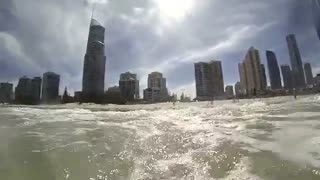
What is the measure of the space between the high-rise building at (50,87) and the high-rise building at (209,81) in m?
12.7

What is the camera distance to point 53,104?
15.6m

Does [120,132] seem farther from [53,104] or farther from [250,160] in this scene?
[53,104]

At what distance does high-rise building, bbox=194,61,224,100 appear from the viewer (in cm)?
2345


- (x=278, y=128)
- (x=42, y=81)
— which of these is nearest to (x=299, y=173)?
(x=278, y=128)

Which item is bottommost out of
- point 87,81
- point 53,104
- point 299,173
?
point 299,173

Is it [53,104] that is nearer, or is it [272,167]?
[272,167]

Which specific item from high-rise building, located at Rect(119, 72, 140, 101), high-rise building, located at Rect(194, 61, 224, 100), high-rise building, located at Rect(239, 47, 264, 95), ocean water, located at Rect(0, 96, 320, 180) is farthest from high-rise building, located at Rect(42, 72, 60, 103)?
high-rise building, located at Rect(194, 61, 224, 100)

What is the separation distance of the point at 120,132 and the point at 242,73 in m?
10.7

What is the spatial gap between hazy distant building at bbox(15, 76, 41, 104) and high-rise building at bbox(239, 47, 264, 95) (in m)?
10.3

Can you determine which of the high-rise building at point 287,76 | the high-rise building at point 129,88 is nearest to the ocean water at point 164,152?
the high-rise building at point 287,76

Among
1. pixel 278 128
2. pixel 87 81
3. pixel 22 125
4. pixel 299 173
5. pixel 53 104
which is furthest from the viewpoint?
pixel 87 81

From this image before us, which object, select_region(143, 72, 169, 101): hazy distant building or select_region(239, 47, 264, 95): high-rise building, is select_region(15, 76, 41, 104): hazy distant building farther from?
select_region(143, 72, 169, 101): hazy distant building

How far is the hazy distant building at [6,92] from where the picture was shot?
12523mm

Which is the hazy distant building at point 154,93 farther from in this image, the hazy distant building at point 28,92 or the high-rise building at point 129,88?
the hazy distant building at point 28,92
